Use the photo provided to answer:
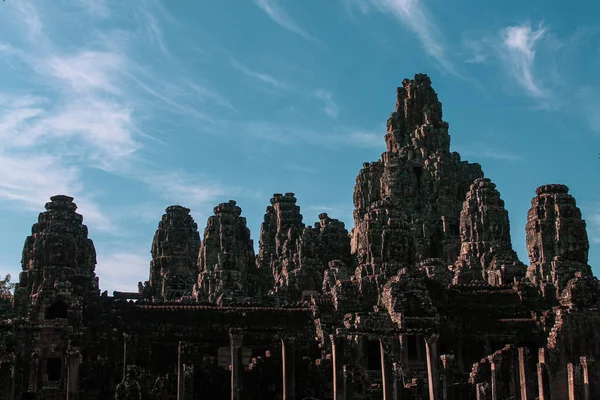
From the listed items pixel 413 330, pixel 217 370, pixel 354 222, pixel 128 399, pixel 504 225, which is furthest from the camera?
pixel 354 222

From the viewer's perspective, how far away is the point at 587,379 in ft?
143

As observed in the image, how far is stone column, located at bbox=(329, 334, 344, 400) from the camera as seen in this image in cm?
4141

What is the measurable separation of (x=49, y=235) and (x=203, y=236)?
13959 millimetres

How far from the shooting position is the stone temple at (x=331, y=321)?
44531 millimetres

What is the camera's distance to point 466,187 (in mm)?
94312

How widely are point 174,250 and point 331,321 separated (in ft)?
136

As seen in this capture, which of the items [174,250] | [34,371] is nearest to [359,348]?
[34,371]

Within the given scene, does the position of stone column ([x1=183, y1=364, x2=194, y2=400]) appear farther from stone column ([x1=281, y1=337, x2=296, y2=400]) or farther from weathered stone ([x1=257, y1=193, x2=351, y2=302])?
weathered stone ([x1=257, y1=193, x2=351, y2=302])

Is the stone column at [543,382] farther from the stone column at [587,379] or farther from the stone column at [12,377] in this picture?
the stone column at [12,377]

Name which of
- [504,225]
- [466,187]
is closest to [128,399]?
[504,225]

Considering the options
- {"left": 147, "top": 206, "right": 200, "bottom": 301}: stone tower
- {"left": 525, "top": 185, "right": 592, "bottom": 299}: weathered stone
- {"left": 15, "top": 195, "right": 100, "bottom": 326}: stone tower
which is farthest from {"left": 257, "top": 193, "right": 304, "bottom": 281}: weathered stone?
{"left": 525, "top": 185, "right": 592, "bottom": 299}: weathered stone

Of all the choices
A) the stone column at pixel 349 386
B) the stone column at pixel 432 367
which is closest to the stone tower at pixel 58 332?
the stone column at pixel 349 386

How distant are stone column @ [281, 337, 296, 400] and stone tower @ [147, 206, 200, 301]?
43.8 metres

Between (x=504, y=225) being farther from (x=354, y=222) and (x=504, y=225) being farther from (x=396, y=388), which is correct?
(x=396, y=388)
